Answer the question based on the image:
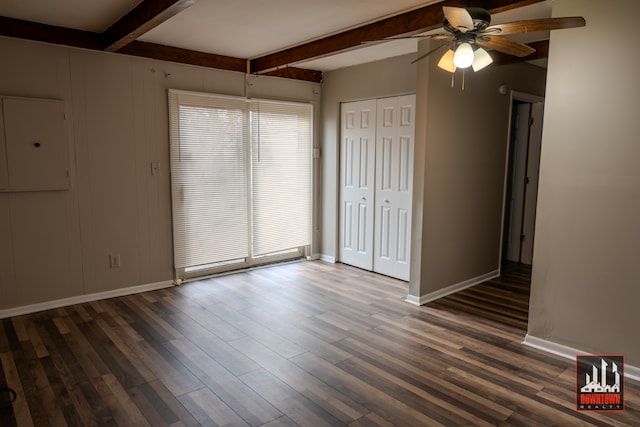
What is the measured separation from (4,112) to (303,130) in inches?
124

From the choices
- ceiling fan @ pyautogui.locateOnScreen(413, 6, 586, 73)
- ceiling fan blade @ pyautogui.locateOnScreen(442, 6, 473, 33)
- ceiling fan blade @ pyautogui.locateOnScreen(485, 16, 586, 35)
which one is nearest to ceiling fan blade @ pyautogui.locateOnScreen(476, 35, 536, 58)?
ceiling fan @ pyautogui.locateOnScreen(413, 6, 586, 73)

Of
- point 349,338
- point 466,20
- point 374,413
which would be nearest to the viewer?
point 466,20

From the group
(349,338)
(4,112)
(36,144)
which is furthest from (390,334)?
A: (4,112)

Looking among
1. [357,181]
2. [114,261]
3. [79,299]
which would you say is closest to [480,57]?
[357,181]

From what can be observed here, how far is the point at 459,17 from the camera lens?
7.24 feet

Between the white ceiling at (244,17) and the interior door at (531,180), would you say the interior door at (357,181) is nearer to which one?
the white ceiling at (244,17)

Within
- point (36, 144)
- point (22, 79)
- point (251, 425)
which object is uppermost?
point (22, 79)

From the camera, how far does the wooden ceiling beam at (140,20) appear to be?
2797 millimetres

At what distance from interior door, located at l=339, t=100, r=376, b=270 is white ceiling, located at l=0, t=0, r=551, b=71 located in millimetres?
981

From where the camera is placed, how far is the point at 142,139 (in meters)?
4.33

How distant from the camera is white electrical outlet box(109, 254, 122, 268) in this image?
4.26 m

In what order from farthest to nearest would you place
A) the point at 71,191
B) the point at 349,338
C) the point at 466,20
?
1. the point at 71,191
2. the point at 349,338
3. the point at 466,20

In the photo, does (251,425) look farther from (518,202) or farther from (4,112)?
(518,202)

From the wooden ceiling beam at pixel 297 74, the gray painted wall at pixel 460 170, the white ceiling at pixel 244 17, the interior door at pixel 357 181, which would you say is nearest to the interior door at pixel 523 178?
the gray painted wall at pixel 460 170
